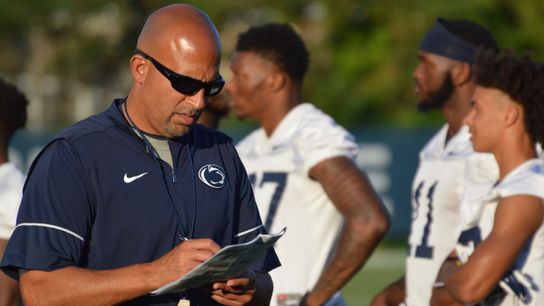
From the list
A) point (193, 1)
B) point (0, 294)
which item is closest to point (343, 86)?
point (193, 1)

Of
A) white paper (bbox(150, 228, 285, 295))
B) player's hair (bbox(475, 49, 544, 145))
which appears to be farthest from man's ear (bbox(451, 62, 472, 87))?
white paper (bbox(150, 228, 285, 295))

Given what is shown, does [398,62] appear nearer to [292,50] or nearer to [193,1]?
[193,1]

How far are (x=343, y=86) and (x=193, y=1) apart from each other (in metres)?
4.31

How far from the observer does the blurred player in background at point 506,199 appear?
Answer: 15.2 feet

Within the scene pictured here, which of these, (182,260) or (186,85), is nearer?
(182,260)

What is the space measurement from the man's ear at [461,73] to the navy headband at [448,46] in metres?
0.05

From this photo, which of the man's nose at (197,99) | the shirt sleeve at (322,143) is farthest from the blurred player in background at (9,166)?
the man's nose at (197,99)

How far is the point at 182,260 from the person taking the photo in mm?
3492

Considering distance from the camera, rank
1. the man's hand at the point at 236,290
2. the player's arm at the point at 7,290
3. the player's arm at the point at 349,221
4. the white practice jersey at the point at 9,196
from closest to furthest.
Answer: the man's hand at the point at 236,290 < the player's arm at the point at 7,290 < the white practice jersey at the point at 9,196 < the player's arm at the point at 349,221

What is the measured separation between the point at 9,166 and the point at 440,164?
221 cm

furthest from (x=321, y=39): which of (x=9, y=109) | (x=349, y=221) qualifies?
(x=9, y=109)

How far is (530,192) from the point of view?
15.3ft

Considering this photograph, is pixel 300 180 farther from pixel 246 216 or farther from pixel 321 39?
pixel 321 39

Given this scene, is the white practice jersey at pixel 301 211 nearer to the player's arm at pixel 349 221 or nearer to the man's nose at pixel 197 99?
the player's arm at pixel 349 221
